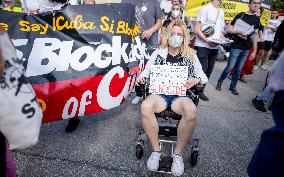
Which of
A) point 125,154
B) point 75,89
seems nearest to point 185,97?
point 125,154

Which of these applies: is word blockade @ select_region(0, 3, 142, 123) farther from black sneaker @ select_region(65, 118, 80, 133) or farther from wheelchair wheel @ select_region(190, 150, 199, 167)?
wheelchair wheel @ select_region(190, 150, 199, 167)

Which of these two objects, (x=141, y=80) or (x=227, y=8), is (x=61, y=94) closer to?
(x=141, y=80)

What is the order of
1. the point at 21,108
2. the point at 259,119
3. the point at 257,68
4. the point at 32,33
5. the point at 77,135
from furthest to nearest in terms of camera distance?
the point at 257,68 → the point at 259,119 → the point at 77,135 → the point at 32,33 → the point at 21,108

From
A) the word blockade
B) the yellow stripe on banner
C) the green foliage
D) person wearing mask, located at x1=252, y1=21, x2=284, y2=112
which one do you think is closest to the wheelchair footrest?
the word blockade

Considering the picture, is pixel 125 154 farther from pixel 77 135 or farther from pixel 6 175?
pixel 6 175

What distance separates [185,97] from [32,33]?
1776 millimetres

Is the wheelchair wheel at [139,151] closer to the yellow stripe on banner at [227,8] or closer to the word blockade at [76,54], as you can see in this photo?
the word blockade at [76,54]

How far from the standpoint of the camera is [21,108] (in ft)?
4.60

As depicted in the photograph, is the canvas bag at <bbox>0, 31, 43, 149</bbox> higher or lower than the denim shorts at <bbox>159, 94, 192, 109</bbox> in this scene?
higher

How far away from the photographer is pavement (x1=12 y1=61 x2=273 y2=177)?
309 centimetres

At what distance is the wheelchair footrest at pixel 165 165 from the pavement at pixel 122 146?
0.13 m

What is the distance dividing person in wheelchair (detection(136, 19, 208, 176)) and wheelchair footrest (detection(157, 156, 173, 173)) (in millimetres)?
53

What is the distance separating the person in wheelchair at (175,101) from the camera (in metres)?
2.99

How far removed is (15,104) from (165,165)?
1.93 meters
